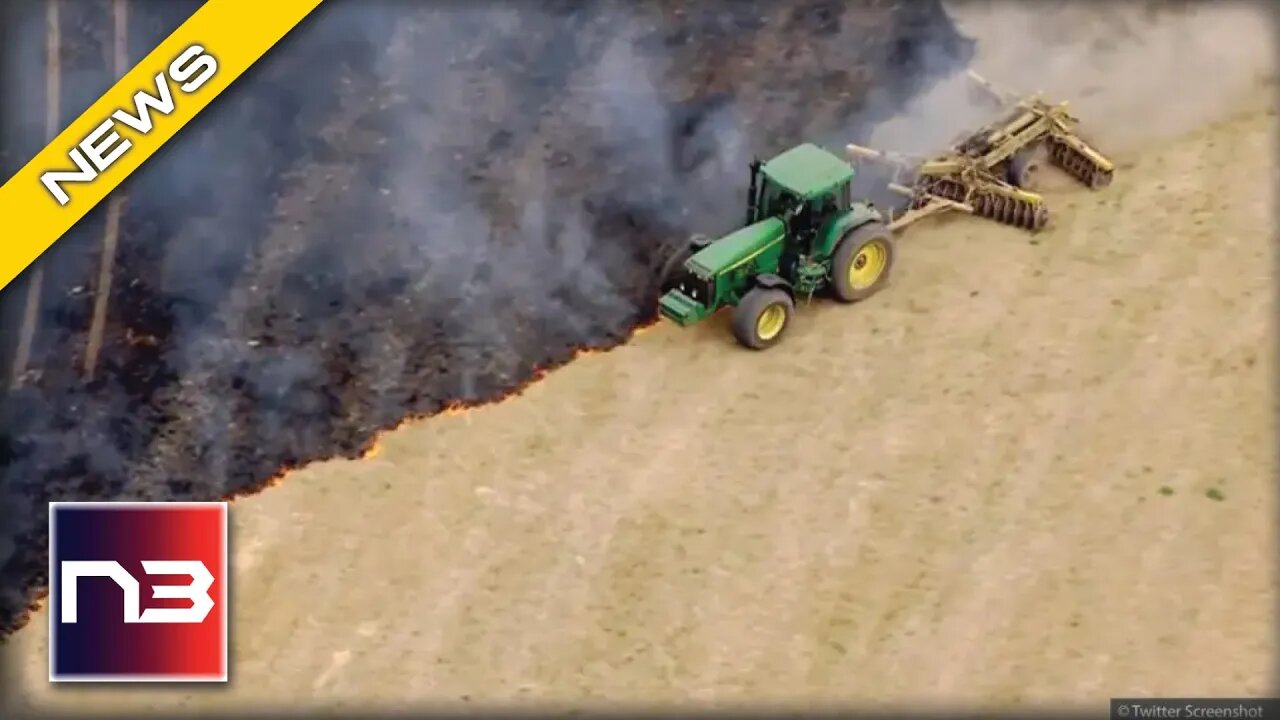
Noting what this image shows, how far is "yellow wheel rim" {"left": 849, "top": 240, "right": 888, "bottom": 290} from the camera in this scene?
632 inches

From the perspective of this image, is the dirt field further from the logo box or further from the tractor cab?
the tractor cab

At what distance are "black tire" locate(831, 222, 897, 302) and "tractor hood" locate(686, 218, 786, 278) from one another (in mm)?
746

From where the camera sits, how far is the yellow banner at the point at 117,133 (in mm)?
15375

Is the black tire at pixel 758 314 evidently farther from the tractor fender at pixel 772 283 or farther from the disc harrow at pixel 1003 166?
the disc harrow at pixel 1003 166

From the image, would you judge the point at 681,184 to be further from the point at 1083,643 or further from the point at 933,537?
the point at 1083,643

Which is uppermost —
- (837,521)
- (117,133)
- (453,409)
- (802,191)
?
(117,133)

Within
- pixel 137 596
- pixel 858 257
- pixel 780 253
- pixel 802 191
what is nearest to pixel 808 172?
pixel 802 191

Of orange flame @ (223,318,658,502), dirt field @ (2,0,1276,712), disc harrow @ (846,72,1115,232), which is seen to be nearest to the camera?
dirt field @ (2,0,1276,712)

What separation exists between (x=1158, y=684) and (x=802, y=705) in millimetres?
3190

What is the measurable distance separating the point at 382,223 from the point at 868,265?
570 cm

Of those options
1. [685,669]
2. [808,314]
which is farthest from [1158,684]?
[808,314]

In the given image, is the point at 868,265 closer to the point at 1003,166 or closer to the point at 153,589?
the point at 1003,166

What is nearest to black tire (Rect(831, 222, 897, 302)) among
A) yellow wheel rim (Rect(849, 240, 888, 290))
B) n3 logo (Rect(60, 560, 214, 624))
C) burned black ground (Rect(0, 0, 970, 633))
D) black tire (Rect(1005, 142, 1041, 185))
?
yellow wheel rim (Rect(849, 240, 888, 290))

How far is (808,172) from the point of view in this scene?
51.3 feet
